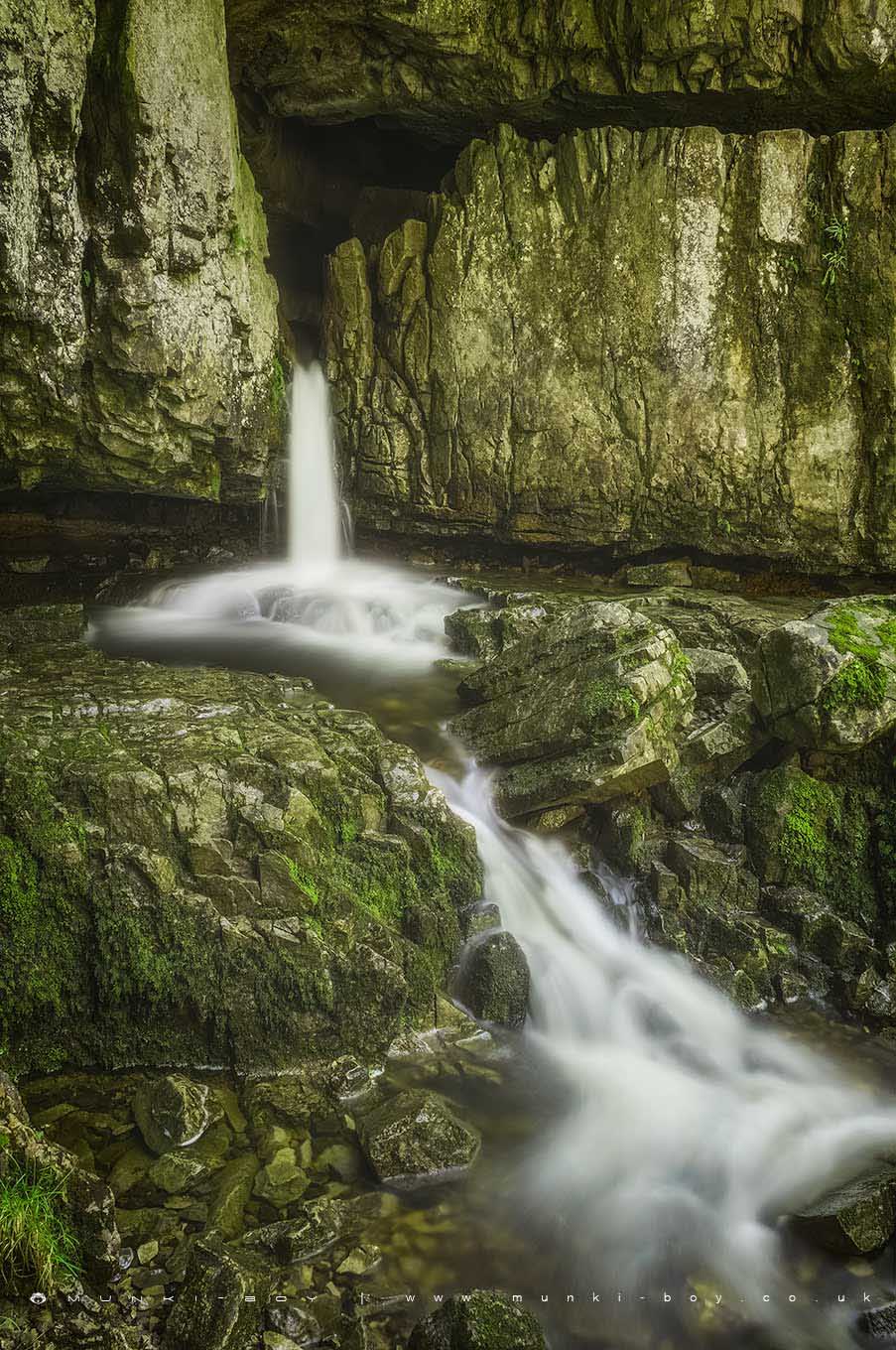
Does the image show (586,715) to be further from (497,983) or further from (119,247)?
(119,247)

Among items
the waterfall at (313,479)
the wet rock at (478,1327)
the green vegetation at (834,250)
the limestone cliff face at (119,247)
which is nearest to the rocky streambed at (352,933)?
the wet rock at (478,1327)

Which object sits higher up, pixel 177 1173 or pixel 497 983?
pixel 497 983

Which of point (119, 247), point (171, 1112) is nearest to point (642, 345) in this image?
point (119, 247)

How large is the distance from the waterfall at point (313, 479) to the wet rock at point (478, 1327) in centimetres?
1043

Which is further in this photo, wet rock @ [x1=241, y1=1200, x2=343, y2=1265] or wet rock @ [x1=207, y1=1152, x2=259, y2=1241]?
wet rock @ [x1=207, y1=1152, x2=259, y2=1241]

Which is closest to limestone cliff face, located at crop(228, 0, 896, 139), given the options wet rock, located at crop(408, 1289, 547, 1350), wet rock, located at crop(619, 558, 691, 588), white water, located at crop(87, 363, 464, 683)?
white water, located at crop(87, 363, 464, 683)

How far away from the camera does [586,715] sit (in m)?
6.68

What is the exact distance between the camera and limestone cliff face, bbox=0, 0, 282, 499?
7.26m

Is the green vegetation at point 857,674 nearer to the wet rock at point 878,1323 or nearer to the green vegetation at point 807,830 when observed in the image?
the green vegetation at point 807,830

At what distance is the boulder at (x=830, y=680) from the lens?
6.48 metres

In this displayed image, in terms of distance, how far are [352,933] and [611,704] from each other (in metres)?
2.61

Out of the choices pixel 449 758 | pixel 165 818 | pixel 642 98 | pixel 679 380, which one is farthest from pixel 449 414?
pixel 165 818

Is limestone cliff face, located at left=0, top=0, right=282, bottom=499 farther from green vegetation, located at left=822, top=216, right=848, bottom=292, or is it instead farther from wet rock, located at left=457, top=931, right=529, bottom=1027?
green vegetation, located at left=822, top=216, right=848, bottom=292

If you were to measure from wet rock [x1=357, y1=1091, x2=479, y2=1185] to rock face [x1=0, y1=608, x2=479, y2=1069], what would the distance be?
0.66 meters
